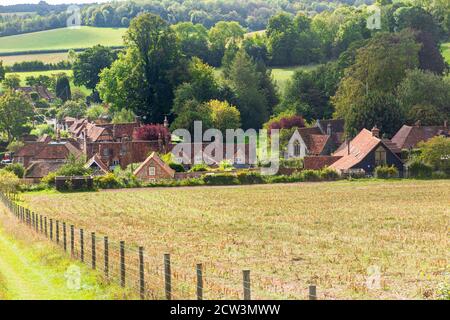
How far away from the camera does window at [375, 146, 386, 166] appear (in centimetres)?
8594

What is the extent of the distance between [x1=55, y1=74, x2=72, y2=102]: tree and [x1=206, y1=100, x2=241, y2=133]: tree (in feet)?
209

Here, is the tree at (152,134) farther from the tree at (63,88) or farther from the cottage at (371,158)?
the tree at (63,88)

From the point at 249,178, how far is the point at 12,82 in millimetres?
92530

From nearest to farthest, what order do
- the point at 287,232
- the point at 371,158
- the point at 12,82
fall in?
the point at 287,232 → the point at 371,158 → the point at 12,82

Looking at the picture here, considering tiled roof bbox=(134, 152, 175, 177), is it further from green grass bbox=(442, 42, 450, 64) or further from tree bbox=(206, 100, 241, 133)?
green grass bbox=(442, 42, 450, 64)

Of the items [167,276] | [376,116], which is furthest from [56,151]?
[167,276]

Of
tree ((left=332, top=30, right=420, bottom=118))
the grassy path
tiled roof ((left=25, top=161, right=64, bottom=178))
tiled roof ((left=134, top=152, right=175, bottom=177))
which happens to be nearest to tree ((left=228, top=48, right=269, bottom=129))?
tree ((left=332, top=30, right=420, bottom=118))

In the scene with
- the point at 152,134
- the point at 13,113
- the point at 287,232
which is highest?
the point at 13,113

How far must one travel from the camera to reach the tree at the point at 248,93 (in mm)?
120875

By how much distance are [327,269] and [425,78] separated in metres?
84.1

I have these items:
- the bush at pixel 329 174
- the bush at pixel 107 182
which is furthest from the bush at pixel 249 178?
the bush at pixel 107 182

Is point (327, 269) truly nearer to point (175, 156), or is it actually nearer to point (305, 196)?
point (305, 196)

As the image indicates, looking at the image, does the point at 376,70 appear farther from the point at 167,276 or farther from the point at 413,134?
the point at 167,276

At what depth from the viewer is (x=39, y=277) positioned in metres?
23.6
